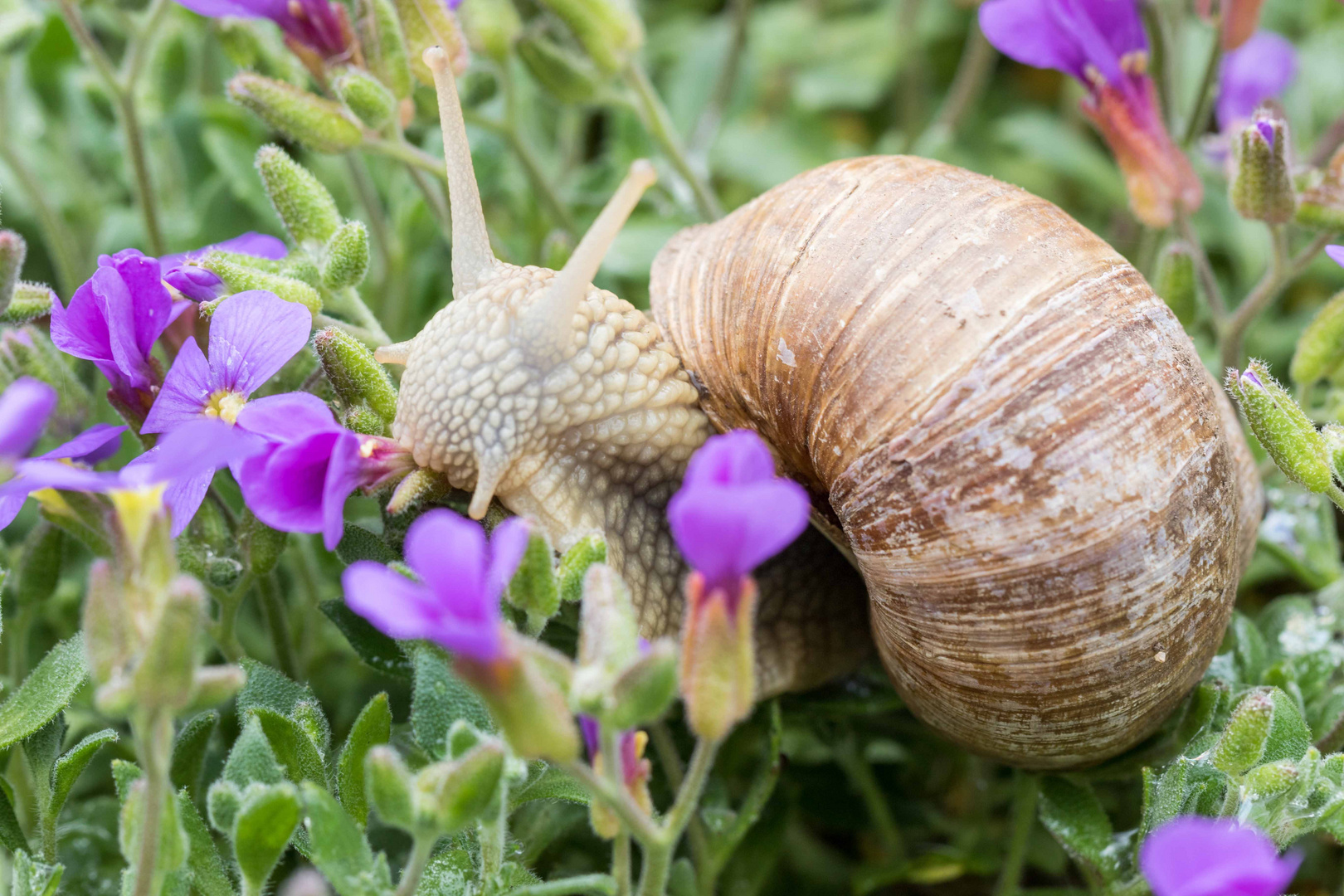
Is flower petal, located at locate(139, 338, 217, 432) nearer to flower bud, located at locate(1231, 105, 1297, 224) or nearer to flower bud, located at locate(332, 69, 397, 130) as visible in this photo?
flower bud, located at locate(332, 69, 397, 130)

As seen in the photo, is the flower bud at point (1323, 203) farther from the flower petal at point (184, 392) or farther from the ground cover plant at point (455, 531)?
the flower petal at point (184, 392)

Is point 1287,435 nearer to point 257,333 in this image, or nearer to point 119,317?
point 257,333

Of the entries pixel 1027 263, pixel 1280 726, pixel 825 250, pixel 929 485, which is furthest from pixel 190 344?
pixel 1280 726

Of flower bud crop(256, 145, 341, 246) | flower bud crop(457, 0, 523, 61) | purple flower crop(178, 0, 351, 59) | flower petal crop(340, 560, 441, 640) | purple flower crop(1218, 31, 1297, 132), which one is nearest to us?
flower petal crop(340, 560, 441, 640)

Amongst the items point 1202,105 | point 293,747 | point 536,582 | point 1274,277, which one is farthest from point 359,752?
point 1202,105

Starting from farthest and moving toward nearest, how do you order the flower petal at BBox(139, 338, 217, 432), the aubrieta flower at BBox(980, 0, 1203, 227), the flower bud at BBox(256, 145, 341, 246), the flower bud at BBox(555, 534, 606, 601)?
1. the aubrieta flower at BBox(980, 0, 1203, 227)
2. the flower bud at BBox(256, 145, 341, 246)
3. the flower petal at BBox(139, 338, 217, 432)
4. the flower bud at BBox(555, 534, 606, 601)

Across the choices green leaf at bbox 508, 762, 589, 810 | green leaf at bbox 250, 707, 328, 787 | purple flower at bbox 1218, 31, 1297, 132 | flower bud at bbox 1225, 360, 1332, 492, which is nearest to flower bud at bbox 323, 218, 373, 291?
green leaf at bbox 250, 707, 328, 787
